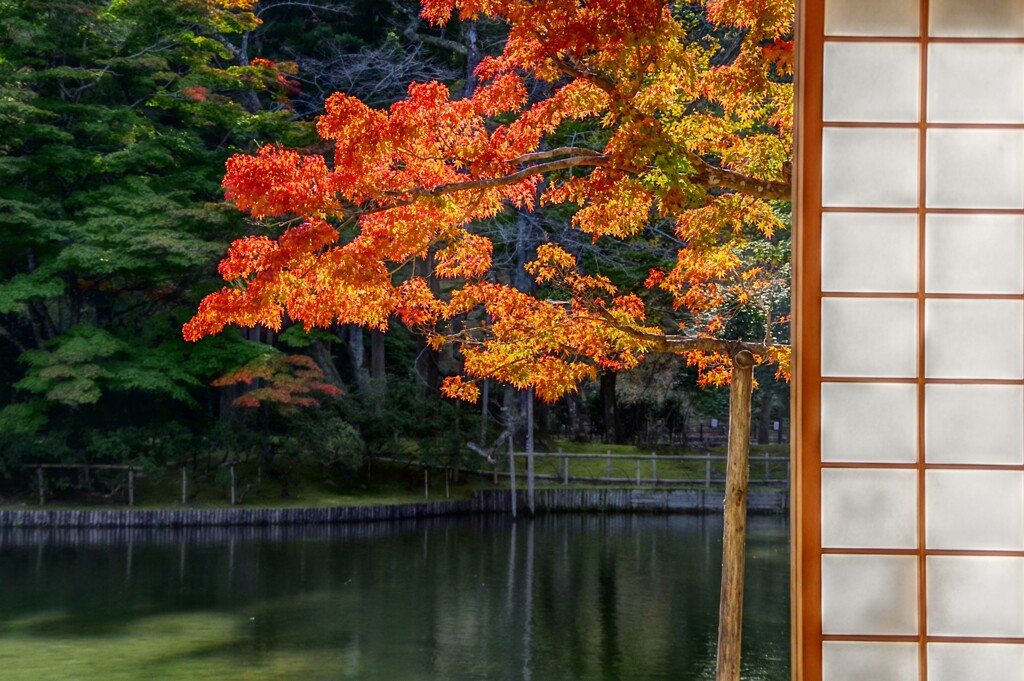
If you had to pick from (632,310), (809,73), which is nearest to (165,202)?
(632,310)

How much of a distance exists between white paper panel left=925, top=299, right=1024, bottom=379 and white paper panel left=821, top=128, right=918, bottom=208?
1.04ft

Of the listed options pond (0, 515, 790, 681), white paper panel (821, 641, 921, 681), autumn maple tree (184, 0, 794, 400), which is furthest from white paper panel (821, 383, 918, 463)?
pond (0, 515, 790, 681)

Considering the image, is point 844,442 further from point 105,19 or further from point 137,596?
point 105,19

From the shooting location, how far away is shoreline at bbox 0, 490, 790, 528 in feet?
48.2

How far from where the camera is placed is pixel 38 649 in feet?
27.9

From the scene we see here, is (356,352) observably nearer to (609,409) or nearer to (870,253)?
(609,409)

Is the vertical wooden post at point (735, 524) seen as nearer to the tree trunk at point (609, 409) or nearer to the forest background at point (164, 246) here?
the forest background at point (164, 246)

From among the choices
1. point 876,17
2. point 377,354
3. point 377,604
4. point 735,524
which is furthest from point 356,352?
point 876,17

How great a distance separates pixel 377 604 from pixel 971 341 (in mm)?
8019

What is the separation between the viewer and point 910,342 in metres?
3.22

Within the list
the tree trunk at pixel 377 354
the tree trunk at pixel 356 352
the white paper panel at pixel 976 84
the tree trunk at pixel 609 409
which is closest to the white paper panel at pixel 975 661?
the white paper panel at pixel 976 84

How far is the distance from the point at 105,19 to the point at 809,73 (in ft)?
48.4

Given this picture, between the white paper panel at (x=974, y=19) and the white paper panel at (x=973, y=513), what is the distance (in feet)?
3.98

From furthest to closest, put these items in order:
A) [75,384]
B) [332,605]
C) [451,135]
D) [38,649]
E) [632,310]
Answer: [75,384], [332,605], [38,649], [632,310], [451,135]
